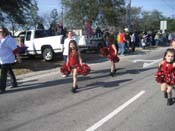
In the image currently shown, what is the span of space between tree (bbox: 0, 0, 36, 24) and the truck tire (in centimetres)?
254

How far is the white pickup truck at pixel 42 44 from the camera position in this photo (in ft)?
72.7

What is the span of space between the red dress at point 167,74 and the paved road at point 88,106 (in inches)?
22.9

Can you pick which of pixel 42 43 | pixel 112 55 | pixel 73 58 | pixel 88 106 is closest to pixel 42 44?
pixel 42 43

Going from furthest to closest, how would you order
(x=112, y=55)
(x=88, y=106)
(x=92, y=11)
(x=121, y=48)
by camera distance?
(x=92, y=11) < (x=121, y=48) < (x=112, y=55) < (x=88, y=106)

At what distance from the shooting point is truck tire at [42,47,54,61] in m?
22.2

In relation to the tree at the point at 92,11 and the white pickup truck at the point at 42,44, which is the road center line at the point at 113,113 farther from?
the tree at the point at 92,11

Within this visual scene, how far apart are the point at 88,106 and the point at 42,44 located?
13923mm

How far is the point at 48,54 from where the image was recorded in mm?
22375

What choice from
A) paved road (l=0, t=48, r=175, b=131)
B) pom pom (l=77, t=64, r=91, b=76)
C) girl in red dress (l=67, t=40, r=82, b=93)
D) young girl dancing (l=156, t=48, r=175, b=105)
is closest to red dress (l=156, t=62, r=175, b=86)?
young girl dancing (l=156, t=48, r=175, b=105)

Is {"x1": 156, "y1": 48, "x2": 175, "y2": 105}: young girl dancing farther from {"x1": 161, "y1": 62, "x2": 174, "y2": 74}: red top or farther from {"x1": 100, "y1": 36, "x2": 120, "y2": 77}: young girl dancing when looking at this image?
{"x1": 100, "y1": 36, "x2": 120, "y2": 77}: young girl dancing

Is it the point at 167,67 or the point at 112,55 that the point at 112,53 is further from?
the point at 167,67

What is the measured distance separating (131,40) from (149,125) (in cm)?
2553

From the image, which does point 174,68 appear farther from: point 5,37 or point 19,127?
point 5,37

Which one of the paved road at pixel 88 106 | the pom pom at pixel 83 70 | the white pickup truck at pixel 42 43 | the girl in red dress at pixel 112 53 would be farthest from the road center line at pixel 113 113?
the white pickup truck at pixel 42 43
